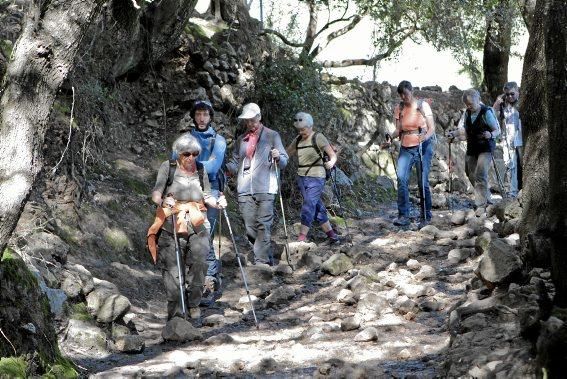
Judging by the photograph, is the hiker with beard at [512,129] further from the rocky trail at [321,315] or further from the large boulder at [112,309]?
the large boulder at [112,309]

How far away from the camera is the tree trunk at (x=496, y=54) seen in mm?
22527

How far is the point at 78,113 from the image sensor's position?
1071 centimetres

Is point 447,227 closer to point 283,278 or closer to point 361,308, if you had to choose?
point 283,278

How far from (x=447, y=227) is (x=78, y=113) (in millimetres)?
6097

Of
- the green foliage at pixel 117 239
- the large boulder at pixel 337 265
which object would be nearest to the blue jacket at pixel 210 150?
the green foliage at pixel 117 239

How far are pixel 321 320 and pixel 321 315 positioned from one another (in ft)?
0.77

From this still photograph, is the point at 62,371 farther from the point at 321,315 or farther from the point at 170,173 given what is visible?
the point at 321,315

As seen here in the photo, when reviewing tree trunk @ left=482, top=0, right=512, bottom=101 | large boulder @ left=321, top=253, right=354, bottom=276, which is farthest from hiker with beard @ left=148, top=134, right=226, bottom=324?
tree trunk @ left=482, top=0, right=512, bottom=101

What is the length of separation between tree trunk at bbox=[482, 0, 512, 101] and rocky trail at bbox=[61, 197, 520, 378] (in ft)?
38.6

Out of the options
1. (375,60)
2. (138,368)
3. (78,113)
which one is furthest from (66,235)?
(375,60)

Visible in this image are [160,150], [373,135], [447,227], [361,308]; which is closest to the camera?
[361,308]

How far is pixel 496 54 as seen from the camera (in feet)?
79.5

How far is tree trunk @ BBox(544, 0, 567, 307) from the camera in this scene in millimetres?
4691

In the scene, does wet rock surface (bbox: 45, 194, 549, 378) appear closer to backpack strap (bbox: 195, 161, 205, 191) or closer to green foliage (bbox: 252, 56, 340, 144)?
backpack strap (bbox: 195, 161, 205, 191)
